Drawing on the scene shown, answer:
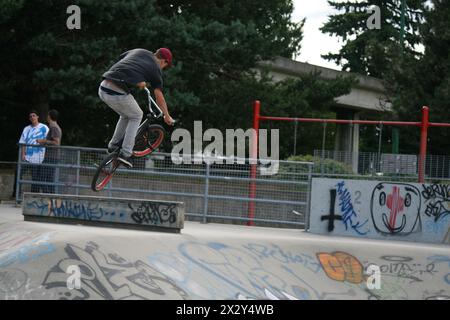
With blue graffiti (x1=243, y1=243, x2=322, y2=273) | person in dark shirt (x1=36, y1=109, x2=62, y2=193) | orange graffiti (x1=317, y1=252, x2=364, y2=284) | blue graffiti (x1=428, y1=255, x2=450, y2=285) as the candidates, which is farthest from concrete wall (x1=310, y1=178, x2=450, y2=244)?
person in dark shirt (x1=36, y1=109, x2=62, y2=193)

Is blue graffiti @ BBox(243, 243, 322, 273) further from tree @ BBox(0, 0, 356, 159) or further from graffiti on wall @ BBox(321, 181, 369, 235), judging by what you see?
tree @ BBox(0, 0, 356, 159)

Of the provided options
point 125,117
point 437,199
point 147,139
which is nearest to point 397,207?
point 437,199

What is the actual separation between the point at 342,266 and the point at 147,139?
3860 mm

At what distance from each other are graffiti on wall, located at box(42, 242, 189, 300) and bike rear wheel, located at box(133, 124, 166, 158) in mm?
1793

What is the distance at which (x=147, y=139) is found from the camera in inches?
468

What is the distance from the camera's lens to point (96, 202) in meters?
12.6

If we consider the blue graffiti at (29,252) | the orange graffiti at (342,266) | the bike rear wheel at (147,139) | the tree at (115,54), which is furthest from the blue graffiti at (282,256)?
the tree at (115,54)

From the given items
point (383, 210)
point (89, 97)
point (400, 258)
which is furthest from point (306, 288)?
point (89, 97)

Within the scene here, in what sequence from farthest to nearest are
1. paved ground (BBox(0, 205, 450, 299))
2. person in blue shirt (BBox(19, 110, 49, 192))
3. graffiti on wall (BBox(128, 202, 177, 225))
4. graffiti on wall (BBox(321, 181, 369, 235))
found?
person in blue shirt (BBox(19, 110, 49, 192)), graffiti on wall (BBox(321, 181, 369, 235)), graffiti on wall (BBox(128, 202, 177, 225)), paved ground (BBox(0, 205, 450, 299))

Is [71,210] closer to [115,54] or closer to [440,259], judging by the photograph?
[440,259]

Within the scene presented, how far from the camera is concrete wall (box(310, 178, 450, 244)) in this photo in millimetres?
14734

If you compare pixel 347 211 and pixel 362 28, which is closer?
pixel 347 211

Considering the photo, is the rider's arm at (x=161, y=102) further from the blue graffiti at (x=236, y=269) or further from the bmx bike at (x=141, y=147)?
the blue graffiti at (x=236, y=269)

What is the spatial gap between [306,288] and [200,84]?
12.4 m
